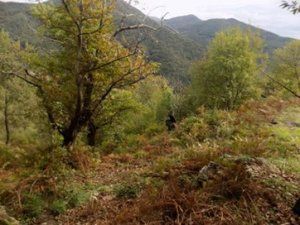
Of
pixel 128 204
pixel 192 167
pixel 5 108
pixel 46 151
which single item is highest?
pixel 192 167

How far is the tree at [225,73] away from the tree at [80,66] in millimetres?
18527

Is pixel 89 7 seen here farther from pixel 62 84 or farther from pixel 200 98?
pixel 200 98

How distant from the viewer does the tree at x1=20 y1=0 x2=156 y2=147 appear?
13492 mm

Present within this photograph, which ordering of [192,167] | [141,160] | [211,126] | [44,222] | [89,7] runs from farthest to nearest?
[211,126] < [89,7] < [141,160] < [192,167] < [44,222]

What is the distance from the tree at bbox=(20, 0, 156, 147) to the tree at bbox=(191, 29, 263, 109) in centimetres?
1853

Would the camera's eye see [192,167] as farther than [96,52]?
No

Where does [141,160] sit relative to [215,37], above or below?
below

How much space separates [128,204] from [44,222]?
67.0 inches

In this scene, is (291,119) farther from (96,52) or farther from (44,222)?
(44,222)

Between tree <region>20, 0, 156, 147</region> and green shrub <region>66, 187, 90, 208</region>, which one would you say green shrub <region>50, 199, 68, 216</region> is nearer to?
green shrub <region>66, 187, 90, 208</region>

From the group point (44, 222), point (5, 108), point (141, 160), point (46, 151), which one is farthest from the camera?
point (5, 108)

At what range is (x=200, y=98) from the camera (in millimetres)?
37094

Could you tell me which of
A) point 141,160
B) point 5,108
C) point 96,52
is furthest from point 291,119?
point 5,108

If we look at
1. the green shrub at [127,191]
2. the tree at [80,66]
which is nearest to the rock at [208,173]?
the green shrub at [127,191]
